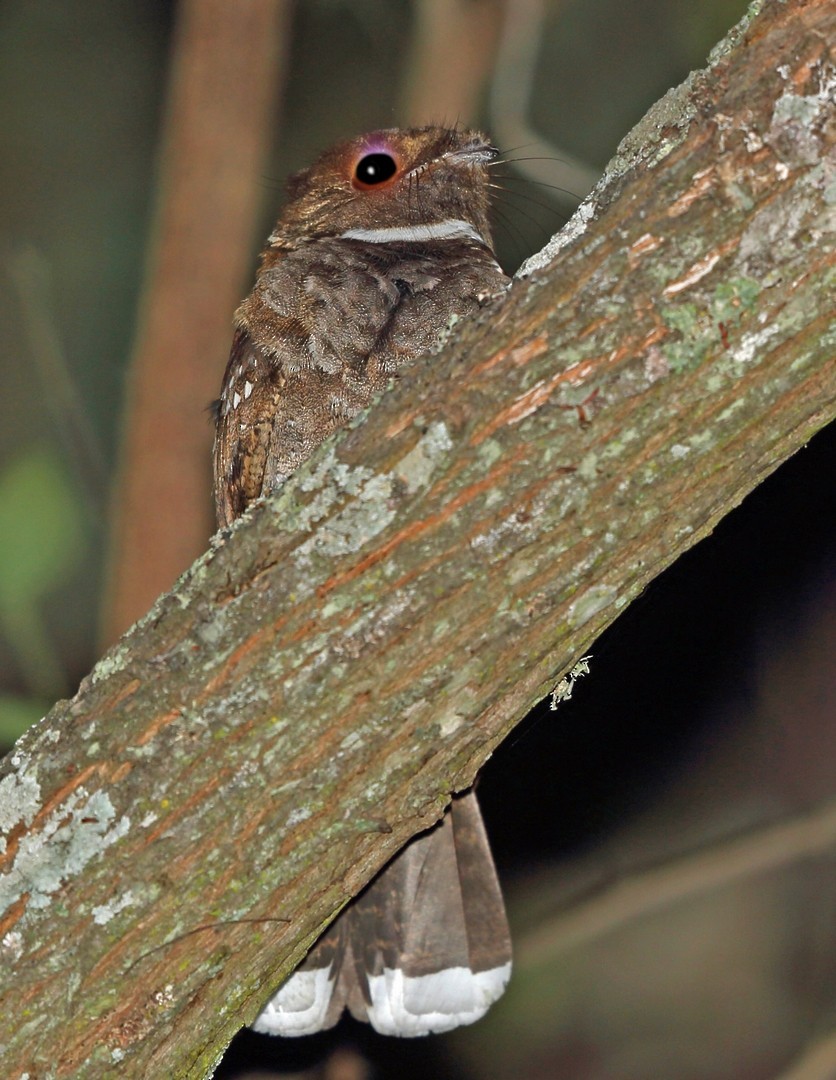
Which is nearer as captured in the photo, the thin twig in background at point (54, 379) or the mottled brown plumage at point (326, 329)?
the mottled brown plumage at point (326, 329)

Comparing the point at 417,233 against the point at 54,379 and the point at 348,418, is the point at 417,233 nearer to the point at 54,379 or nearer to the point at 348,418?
the point at 348,418

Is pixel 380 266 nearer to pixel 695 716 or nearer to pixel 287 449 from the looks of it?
pixel 287 449

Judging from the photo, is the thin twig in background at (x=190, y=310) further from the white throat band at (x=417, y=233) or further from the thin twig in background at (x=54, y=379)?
the white throat band at (x=417, y=233)

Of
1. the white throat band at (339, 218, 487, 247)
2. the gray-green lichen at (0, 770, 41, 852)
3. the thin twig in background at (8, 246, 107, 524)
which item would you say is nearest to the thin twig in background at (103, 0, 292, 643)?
the thin twig in background at (8, 246, 107, 524)

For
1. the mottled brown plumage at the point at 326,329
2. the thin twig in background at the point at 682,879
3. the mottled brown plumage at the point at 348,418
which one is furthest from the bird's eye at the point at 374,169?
the thin twig in background at the point at 682,879

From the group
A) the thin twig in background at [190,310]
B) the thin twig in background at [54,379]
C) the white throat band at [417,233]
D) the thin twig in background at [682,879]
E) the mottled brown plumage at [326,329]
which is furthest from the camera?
the thin twig in background at [54,379]

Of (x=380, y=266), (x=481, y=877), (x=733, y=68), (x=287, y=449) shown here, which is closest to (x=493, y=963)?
(x=481, y=877)

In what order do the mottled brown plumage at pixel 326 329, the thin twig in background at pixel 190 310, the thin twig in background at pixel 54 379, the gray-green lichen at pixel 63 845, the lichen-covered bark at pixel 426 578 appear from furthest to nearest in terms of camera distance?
the thin twig in background at pixel 54 379, the thin twig in background at pixel 190 310, the mottled brown plumage at pixel 326 329, the gray-green lichen at pixel 63 845, the lichen-covered bark at pixel 426 578
